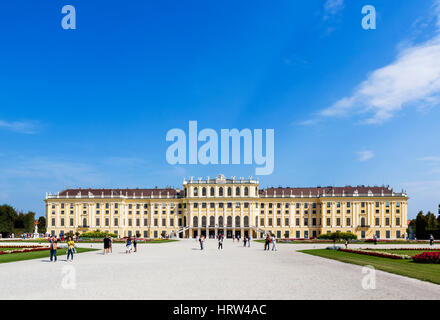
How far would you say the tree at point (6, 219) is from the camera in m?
97.8

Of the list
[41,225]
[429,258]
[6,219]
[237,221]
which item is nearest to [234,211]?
[237,221]

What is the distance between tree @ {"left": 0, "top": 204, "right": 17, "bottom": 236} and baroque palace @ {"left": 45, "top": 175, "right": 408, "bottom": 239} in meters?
7.99

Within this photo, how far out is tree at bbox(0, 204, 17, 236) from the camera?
321 ft

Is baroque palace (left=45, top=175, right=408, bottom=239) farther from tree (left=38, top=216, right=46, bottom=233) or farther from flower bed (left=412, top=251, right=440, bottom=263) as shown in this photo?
flower bed (left=412, top=251, right=440, bottom=263)

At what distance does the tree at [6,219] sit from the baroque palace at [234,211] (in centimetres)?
799

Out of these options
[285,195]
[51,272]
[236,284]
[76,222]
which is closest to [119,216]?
[76,222]

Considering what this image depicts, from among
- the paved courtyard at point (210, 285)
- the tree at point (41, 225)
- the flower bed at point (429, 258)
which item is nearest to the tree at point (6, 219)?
the tree at point (41, 225)

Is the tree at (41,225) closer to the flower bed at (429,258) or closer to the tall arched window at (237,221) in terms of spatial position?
the tall arched window at (237,221)

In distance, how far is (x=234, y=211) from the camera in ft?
332

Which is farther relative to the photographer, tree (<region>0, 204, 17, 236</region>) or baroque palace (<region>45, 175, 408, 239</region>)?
baroque palace (<region>45, 175, 408, 239</region>)

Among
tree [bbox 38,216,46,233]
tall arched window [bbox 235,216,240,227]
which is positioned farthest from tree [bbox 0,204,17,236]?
tall arched window [bbox 235,216,240,227]

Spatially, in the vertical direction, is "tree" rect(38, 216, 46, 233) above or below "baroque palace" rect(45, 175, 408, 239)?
below

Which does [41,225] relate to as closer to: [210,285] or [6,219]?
[6,219]
